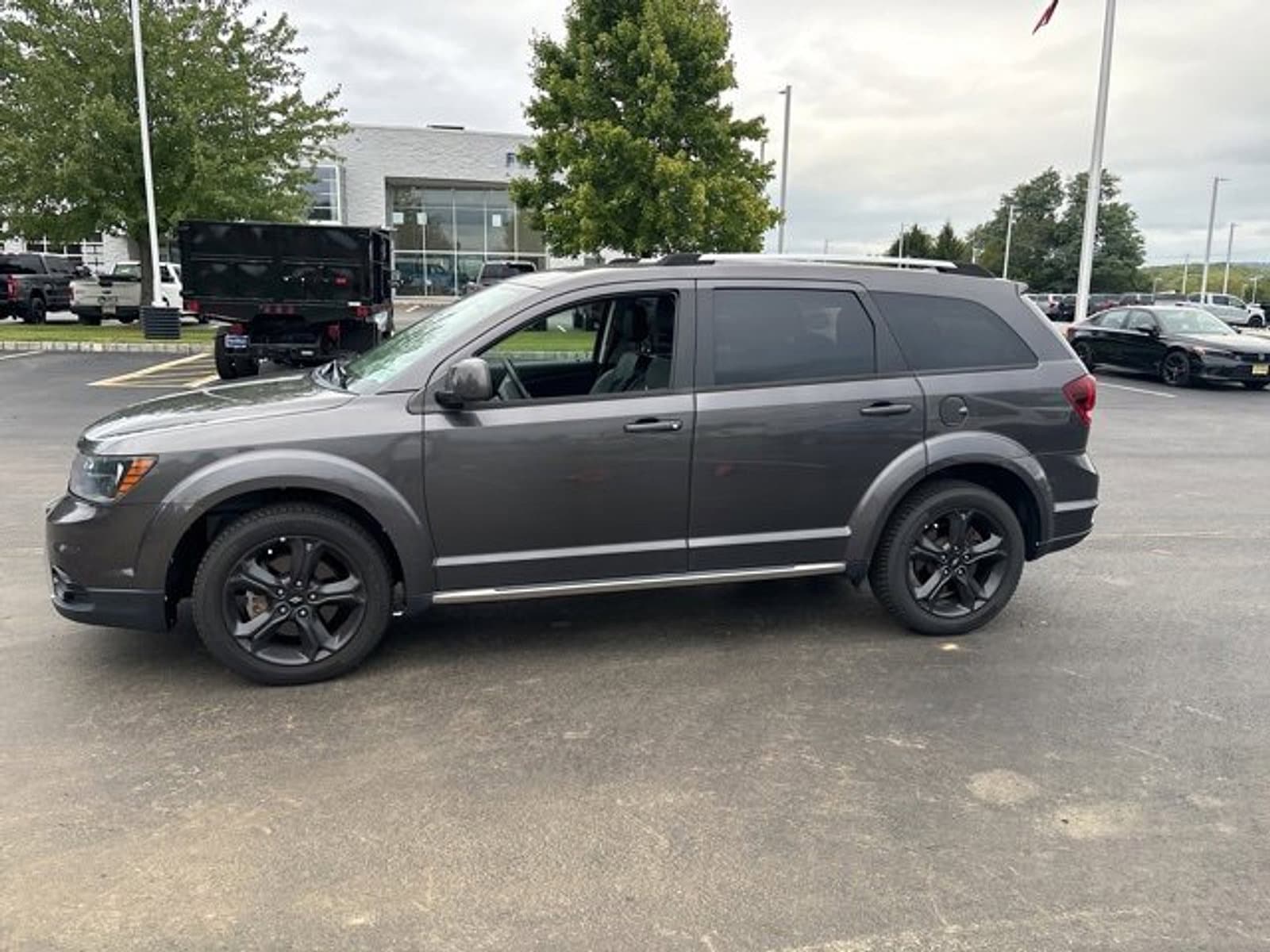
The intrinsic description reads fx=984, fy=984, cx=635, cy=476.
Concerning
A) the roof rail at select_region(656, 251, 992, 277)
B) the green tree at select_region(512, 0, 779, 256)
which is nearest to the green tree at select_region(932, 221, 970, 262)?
the green tree at select_region(512, 0, 779, 256)

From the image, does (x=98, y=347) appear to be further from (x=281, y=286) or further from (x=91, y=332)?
(x=281, y=286)

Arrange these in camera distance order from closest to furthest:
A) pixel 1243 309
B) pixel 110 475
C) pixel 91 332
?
1. pixel 110 475
2. pixel 91 332
3. pixel 1243 309

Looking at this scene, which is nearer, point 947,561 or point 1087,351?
point 947,561

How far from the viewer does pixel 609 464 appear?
4262 mm

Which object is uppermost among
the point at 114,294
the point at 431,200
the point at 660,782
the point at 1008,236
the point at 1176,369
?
the point at 1008,236

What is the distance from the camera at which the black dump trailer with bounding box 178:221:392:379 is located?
1427 cm

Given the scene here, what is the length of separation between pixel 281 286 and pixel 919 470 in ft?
39.5

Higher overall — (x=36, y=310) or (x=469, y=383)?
(x=469, y=383)

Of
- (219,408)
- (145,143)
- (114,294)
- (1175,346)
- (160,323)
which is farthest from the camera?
(114,294)

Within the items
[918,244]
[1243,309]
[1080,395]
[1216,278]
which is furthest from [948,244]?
[1080,395]

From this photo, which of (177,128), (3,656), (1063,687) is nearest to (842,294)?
(1063,687)

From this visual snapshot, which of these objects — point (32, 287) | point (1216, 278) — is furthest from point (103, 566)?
point (1216, 278)

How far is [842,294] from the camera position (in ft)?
15.4

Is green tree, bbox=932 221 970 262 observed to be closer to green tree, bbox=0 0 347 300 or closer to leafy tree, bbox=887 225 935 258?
leafy tree, bbox=887 225 935 258
